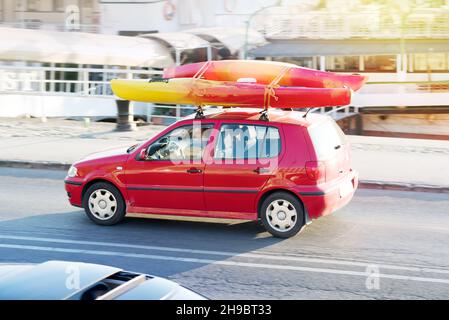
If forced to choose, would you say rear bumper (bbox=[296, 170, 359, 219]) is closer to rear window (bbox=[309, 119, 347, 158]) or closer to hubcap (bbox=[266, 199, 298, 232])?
hubcap (bbox=[266, 199, 298, 232])

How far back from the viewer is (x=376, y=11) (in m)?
38.5

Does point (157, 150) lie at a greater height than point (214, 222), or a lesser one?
greater

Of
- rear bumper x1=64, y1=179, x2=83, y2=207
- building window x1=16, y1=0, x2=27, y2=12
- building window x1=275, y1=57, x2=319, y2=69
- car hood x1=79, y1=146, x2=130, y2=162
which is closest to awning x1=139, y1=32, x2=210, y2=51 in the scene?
building window x1=275, y1=57, x2=319, y2=69

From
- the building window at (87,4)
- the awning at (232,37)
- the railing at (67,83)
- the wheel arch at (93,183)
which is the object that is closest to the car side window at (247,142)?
the wheel arch at (93,183)

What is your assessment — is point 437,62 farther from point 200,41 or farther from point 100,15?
point 100,15

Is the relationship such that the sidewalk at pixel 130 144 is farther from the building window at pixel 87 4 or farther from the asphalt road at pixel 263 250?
the building window at pixel 87 4

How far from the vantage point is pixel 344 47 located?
124ft

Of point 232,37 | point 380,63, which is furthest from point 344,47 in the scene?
point 232,37

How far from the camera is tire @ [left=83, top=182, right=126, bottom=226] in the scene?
970 cm

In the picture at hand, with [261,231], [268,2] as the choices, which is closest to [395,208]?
[261,231]

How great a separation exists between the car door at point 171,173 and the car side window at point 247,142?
23cm
